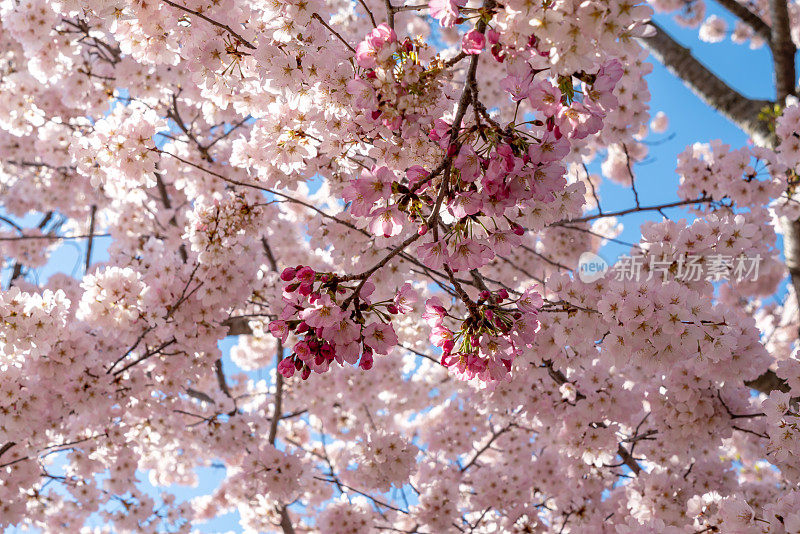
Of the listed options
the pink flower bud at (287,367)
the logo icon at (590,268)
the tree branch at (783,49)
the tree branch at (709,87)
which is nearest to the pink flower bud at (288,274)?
the pink flower bud at (287,367)

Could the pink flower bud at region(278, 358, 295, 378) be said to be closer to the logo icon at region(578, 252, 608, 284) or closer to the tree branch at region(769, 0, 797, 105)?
the logo icon at region(578, 252, 608, 284)

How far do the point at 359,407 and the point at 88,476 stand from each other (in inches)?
99.2

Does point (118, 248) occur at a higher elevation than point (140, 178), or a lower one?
higher

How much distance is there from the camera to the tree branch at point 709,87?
5.68 m

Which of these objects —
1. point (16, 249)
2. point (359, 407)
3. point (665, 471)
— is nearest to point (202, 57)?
point (665, 471)

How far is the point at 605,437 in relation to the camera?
3797 mm

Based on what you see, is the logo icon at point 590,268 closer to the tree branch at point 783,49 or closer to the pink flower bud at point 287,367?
the pink flower bud at point 287,367

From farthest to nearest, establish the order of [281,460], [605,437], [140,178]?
[281,460] < [605,437] < [140,178]

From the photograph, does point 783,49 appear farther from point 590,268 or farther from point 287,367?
point 287,367

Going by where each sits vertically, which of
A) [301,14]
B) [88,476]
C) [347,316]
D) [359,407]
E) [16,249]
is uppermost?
[16,249]

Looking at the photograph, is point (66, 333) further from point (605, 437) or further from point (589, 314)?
point (605, 437)

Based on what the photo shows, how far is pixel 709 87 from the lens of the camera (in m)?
6.11

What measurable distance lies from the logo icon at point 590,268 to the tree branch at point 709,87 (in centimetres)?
206

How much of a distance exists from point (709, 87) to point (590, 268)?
120 inches
